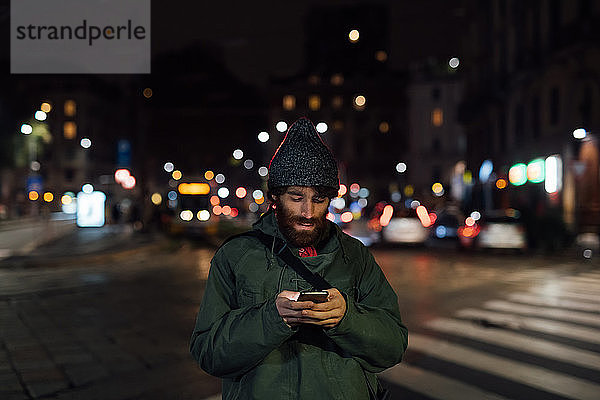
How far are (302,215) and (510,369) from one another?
509 cm

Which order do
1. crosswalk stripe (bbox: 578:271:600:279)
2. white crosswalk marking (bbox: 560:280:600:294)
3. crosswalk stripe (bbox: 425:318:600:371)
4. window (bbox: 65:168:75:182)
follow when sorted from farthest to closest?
window (bbox: 65:168:75:182)
crosswalk stripe (bbox: 578:271:600:279)
white crosswalk marking (bbox: 560:280:600:294)
crosswalk stripe (bbox: 425:318:600:371)

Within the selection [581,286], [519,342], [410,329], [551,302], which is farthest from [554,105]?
[519,342]

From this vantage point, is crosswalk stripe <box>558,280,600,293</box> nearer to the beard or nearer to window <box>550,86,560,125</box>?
the beard

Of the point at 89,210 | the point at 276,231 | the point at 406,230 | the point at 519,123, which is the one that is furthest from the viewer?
the point at 519,123

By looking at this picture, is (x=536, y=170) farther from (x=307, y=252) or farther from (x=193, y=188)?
(x=307, y=252)

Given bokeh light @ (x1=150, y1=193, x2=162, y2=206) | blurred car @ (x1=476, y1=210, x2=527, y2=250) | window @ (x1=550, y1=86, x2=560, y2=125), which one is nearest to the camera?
blurred car @ (x1=476, y1=210, x2=527, y2=250)

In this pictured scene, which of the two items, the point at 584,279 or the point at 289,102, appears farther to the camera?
the point at 289,102

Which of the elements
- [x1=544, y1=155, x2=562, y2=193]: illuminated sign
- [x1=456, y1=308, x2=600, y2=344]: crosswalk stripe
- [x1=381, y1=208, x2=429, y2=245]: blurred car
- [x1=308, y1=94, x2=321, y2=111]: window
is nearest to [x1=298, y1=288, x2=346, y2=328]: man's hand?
[x1=456, y1=308, x2=600, y2=344]: crosswalk stripe

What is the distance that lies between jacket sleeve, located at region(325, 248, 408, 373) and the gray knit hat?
1.22 feet

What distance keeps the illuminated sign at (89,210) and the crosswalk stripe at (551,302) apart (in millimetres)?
16985

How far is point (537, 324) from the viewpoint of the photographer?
9.25 m

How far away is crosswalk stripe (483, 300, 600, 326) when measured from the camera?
9.58 metres

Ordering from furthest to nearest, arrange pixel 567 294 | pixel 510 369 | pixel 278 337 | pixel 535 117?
pixel 535 117, pixel 567 294, pixel 510 369, pixel 278 337

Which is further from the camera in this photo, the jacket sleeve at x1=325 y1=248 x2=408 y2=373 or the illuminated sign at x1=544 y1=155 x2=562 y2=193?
the illuminated sign at x1=544 y1=155 x2=562 y2=193
